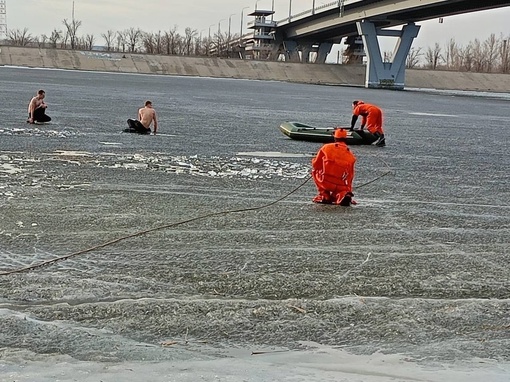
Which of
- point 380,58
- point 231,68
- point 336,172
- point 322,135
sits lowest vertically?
point 322,135

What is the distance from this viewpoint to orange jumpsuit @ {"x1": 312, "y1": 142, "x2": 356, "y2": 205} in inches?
457

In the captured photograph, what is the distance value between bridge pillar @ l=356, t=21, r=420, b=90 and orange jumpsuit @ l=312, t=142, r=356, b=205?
2902 inches

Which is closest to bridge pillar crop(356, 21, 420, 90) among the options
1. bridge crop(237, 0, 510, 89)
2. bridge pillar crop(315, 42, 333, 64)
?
bridge crop(237, 0, 510, 89)

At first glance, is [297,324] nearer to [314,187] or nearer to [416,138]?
[314,187]

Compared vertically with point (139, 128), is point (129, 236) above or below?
below

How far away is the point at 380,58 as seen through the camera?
8775 cm

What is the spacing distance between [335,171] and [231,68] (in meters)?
93.6

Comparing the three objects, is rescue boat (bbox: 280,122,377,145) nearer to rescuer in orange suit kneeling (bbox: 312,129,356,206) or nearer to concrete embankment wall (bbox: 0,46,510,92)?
rescuer in orange suit kneeling (bbox: 312,129,356,206)

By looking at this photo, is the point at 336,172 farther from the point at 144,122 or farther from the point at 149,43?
the point at 149,43

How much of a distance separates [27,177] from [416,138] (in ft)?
51.9

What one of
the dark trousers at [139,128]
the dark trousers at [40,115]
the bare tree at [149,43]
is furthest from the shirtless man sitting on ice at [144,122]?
the bare tree at [149,43]

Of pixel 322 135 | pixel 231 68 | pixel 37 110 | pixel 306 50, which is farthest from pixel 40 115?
pixel 306 50

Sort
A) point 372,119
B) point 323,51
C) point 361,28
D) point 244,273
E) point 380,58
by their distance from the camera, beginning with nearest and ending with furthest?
point 244,273 → point 372,119 → point 361,28 → point 380,58 → point 323,51

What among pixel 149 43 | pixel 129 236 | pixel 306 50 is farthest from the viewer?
pixel 149 43
